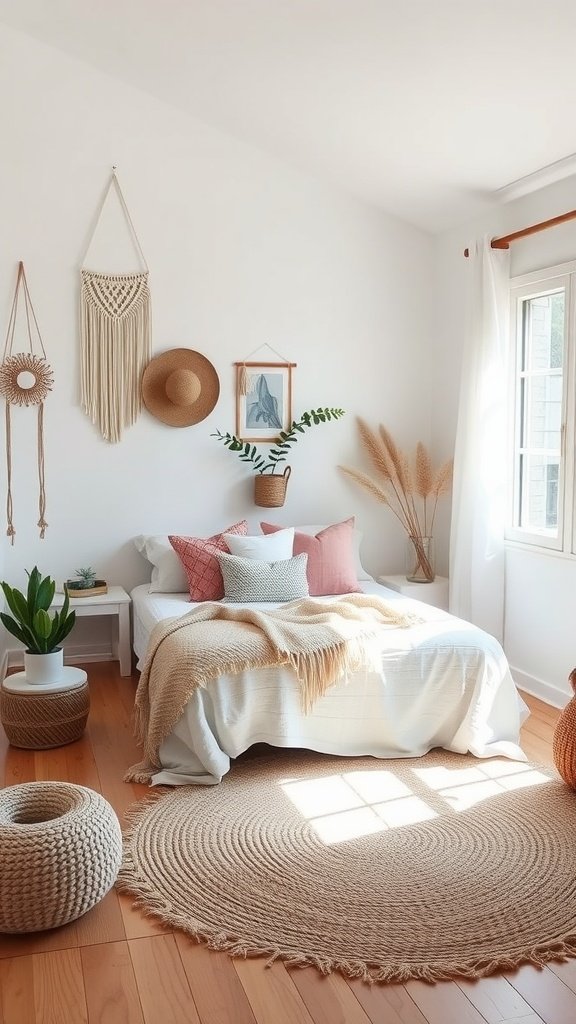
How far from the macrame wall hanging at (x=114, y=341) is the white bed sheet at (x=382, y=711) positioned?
2078 mm

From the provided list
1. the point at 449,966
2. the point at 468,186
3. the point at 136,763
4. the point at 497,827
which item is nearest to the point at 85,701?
the point at 136,763

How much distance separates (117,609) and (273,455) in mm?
1271

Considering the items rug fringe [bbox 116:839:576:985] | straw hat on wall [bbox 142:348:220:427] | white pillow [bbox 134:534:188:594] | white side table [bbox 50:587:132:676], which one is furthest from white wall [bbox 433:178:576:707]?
rug fringe [bbox 116:839:576:985]

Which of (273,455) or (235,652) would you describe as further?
(273,455)

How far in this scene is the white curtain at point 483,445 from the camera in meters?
4.66

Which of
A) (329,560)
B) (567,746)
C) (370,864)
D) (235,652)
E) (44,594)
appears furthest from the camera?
(329,560)

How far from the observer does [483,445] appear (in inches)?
185

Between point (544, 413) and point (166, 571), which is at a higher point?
point (544, 413)

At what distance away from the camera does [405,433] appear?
18.4ft

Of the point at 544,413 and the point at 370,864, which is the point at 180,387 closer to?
the point at 544,413

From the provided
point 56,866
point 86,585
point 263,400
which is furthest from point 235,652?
point 263,400

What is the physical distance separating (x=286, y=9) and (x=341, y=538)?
8.03ft

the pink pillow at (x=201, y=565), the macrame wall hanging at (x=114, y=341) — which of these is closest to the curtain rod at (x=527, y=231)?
the macrame wall hanging at (x=114, y=341)

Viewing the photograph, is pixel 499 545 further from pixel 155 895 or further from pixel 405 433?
pixel 155 895
